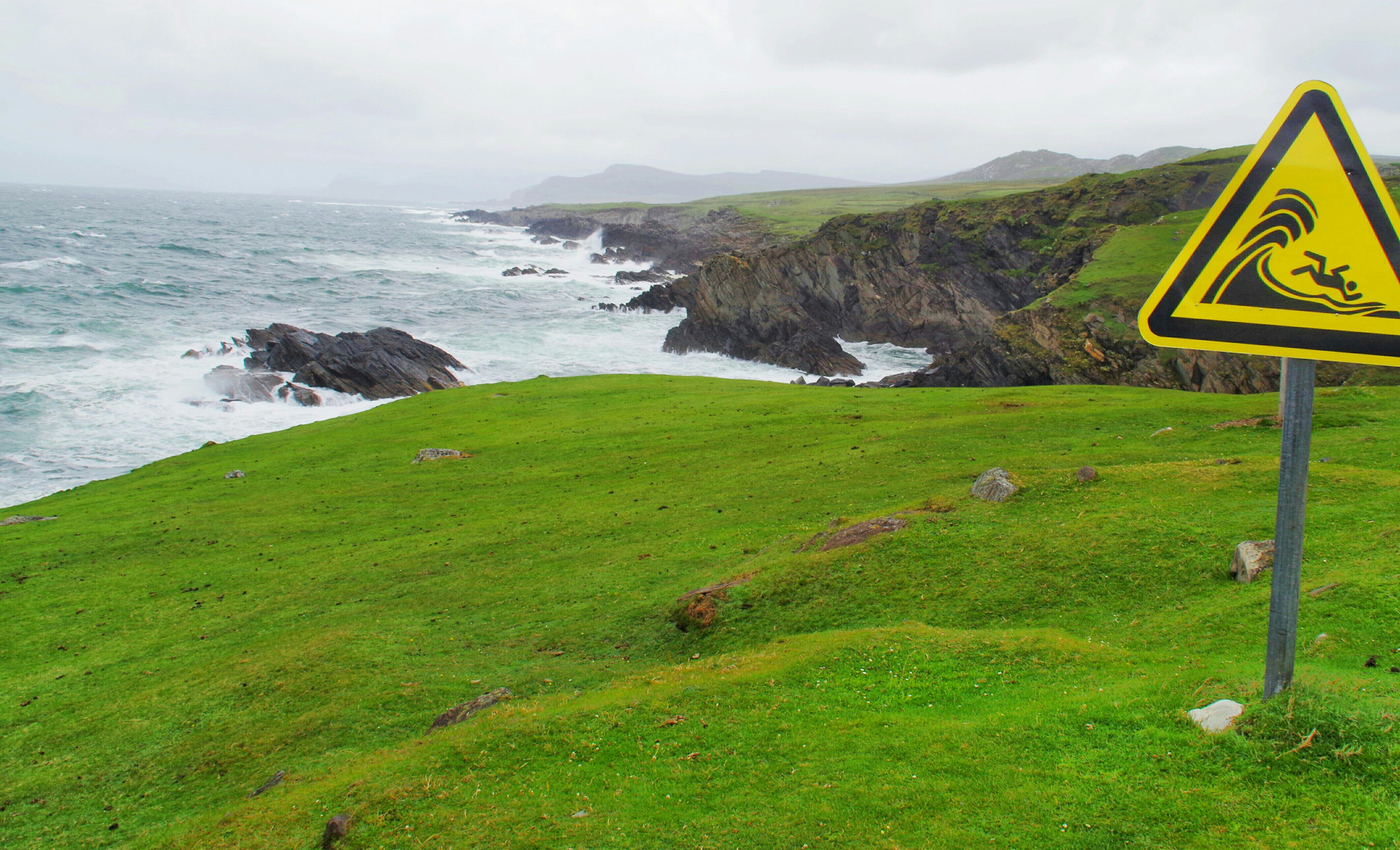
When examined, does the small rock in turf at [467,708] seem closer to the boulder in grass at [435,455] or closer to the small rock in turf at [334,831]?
the small rock in turf at [334,831]

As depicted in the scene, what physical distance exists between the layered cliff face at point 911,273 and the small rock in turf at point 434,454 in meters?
40.5

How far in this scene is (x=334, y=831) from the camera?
775 cm

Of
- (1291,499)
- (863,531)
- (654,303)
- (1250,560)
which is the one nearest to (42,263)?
(654,303)

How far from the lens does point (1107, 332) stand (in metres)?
37.0

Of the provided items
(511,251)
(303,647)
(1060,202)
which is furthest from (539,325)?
(511,251)

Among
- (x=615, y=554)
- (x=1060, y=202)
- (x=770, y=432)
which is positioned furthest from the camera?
(x=1060, y=202)

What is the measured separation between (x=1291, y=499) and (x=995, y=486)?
11.6m

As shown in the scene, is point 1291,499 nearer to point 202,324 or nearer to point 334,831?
point 334,831

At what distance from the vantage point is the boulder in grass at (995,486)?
15852 mm

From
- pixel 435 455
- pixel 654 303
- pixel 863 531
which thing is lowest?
pixel 435 455

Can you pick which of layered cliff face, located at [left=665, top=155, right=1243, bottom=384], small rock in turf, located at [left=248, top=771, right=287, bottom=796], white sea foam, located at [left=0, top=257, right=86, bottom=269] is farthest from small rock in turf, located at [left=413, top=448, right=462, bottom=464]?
white sea foam, located at [left=0, top=257, right=86, bottom=269]

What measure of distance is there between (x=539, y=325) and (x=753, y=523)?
68.7m

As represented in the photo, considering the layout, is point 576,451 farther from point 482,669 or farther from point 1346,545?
point 1346,545

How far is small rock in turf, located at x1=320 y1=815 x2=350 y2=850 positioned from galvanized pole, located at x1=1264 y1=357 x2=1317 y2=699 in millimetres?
8484
